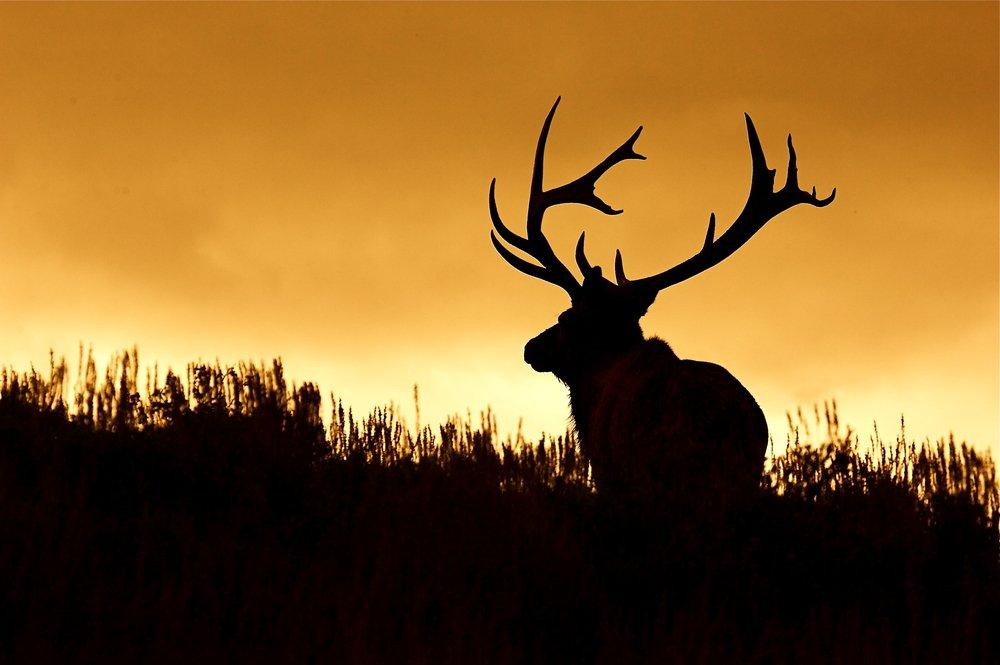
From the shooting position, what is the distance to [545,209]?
10.2 m

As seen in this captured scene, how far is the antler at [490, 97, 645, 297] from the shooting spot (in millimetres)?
9523

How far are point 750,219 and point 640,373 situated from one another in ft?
6.31

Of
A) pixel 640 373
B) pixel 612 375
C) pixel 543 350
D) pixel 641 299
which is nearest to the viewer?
pixel 640 373

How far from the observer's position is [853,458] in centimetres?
724

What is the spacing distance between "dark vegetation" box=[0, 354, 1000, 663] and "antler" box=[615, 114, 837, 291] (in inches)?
97.0

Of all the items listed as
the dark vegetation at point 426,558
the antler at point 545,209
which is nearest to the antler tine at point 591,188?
the antler at point 545,209

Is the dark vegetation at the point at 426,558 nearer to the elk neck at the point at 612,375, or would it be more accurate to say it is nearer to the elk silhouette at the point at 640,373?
the elk silhouette at the point at 640,373

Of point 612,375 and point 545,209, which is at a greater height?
point 545,209

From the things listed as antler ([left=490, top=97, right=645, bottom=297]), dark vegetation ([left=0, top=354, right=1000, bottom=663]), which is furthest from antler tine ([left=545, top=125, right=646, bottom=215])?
dark vegetation ([left=0, top=354, right=1000, bottom=663])

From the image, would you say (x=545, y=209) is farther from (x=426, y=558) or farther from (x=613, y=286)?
(x=426, y=558)

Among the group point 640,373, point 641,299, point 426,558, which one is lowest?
point 426,558

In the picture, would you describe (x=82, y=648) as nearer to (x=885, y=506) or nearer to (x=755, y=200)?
(x=885, y=506)

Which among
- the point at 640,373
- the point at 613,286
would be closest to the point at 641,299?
the point at 613,286

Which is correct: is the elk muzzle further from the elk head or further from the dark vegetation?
the dark vegetation
